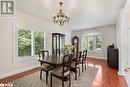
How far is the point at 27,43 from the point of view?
4793 mm

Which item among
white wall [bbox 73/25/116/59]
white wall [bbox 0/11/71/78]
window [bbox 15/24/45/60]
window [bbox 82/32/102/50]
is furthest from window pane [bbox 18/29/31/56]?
white wall [bbox 73/25/116/59]

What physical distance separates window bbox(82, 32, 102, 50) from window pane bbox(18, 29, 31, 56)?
513 centimetres

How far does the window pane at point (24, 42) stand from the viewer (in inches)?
173

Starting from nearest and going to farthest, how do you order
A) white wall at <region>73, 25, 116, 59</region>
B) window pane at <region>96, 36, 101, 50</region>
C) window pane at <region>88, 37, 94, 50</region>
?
white wall at <region>73, 25, 116, 59</region>, window pane at <region>96, 36, 101, 50</region>, window pane at <region>88, 37, 94, 50</region>

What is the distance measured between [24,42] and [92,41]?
5.52 metres

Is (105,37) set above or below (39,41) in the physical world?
above

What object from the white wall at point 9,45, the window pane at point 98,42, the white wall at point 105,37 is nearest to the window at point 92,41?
the window pane at point 98,42

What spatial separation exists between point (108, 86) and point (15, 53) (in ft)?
11.6

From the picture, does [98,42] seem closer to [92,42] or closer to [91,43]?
[92,42]

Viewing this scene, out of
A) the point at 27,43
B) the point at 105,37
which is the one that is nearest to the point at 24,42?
the point at 27,43

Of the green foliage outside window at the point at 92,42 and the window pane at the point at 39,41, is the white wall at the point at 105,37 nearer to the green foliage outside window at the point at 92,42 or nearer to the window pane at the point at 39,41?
the green foliage outside window at the point at 92,42

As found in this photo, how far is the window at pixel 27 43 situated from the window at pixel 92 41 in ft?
14.1

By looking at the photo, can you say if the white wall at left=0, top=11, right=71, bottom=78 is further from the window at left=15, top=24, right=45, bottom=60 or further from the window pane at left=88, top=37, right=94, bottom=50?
the window pane at left=88, top=37, right=94, bottom=50

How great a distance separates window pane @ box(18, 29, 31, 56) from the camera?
173 inches
